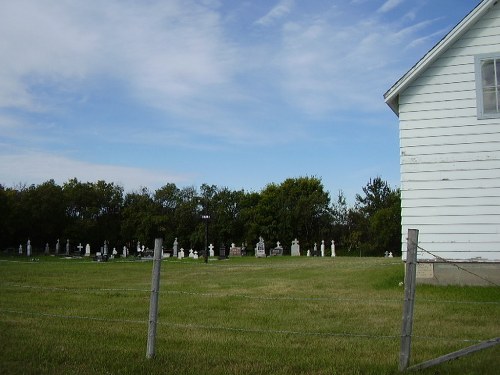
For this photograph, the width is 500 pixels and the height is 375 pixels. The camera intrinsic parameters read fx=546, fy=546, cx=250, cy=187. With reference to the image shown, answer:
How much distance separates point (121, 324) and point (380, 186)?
2585 inches

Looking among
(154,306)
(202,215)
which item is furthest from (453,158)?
(202,215)

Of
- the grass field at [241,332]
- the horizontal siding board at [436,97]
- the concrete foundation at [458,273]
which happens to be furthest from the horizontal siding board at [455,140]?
the grass field at [241,332]

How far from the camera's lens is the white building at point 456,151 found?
13500 millimetres

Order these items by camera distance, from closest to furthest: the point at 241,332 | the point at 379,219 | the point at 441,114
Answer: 1. the point at 241,332
2. the point at 441,114
3. the point at 379,219

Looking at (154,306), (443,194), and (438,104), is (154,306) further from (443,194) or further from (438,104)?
(438,104)

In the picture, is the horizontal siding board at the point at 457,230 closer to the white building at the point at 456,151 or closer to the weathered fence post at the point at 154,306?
the white building at the point at 456,151

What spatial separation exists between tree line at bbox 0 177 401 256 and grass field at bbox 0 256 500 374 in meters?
52.0

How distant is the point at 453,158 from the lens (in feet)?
45.5

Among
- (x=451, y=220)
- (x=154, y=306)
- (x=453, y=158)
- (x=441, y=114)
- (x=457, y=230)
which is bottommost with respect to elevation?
(x=154, y=306)

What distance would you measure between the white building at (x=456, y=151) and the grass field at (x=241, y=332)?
0.97 m

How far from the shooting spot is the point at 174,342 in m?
7.86

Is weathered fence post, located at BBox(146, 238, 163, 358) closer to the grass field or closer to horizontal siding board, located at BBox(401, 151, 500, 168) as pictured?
the grass field

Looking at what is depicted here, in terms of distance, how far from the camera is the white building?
13.5 meters

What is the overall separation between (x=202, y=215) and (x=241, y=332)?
6350cm
